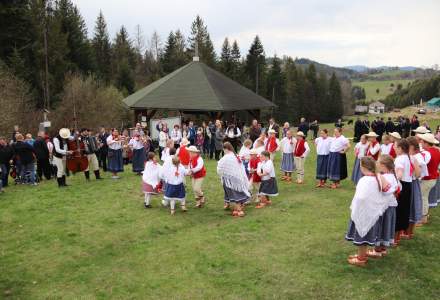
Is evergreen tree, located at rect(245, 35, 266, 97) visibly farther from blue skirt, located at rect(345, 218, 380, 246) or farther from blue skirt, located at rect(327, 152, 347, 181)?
blue skirt, located at rect(345, 218, 380, 246)

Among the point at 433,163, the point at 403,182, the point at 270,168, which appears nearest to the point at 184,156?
the point at 270,168

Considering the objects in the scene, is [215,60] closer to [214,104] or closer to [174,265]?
[214,104]

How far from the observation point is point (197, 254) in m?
7.93

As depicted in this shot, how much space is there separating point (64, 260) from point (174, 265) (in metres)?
2.13

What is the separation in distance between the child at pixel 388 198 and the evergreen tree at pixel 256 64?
5869cm

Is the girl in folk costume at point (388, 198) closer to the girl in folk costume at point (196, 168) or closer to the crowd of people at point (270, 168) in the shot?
the crowd of people at point (270, 168)

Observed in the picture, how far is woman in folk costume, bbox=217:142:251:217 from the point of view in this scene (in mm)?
10062

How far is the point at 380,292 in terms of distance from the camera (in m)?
6.31

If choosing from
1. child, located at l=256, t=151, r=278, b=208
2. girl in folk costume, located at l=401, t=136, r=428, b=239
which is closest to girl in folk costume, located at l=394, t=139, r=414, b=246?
girl in folk costume, located at l=401, t=136, r=428, b=239

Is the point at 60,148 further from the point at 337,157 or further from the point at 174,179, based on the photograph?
the point at 337,157

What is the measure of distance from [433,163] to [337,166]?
440 cm

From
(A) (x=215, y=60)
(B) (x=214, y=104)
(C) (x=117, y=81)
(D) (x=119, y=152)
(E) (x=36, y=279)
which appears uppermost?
(A) (x=215, y=60)

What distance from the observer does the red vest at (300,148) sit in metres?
13.9

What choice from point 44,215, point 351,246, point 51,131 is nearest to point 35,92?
point 51,131
